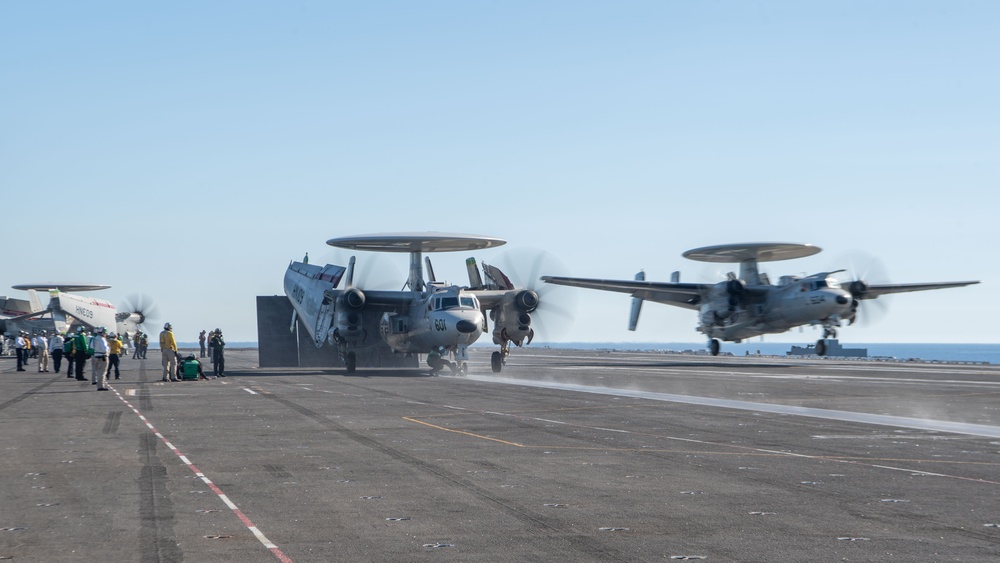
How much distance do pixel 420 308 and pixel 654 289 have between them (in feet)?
74.3

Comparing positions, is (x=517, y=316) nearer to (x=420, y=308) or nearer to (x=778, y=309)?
(x=420, y=308)

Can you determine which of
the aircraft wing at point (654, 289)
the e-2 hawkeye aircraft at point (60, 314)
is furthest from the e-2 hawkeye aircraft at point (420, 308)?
the e-2 hawkeye aircraft at point (60, 314)

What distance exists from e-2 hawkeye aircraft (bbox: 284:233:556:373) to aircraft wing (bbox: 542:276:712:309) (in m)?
10.1

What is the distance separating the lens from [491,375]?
45062mm

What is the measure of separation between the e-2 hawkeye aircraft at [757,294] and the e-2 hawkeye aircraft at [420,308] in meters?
5.35

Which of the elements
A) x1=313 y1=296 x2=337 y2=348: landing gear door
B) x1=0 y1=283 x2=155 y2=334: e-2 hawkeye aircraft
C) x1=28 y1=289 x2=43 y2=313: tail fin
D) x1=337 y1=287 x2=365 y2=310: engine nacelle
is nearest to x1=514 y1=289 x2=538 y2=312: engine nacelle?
x1=337 y1=287 x2=365 y2=310: engine nacelle

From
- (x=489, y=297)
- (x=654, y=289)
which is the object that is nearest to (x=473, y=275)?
(x=489, y=297)

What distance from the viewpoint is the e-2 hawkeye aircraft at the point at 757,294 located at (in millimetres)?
54594

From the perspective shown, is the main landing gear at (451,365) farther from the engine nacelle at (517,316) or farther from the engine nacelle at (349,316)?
the engine nacelle at (349,316)

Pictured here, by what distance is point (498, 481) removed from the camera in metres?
13.1

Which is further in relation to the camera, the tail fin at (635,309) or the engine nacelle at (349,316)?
the tail fin at (635,309)

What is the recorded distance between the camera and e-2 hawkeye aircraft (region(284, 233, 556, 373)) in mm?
43000

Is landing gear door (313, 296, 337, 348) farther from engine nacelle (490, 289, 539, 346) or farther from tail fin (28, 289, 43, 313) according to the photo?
tail fin (28, 289, 43, 313)

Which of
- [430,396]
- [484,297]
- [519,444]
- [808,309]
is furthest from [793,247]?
[519,444]
